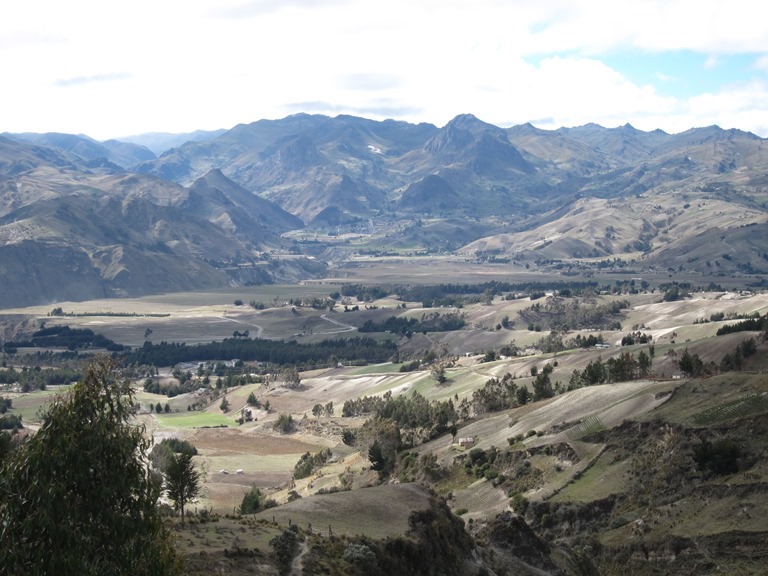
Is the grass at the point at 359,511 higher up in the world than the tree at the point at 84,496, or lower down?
lower down

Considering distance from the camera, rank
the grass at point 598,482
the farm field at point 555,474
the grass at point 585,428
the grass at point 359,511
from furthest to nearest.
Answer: the grass at point 585,428
the grass at point 598,482
the farm field at point 555,474
the grass at point 359,511

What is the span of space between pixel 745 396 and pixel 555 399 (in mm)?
34020

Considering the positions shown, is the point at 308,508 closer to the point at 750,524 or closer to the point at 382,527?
the point at 382,527

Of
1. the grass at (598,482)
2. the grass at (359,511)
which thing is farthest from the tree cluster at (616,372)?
the grass at (359,511)

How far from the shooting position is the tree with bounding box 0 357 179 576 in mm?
24156

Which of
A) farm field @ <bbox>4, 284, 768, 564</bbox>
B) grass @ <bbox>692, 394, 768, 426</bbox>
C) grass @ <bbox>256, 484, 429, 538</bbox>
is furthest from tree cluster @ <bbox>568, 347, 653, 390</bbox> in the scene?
grass @ <bbox>256, 484, 429, 538</bbox>

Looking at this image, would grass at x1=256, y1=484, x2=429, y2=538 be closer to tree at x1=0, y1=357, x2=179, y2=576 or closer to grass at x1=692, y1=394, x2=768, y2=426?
tree at x1=0, y1=357, x2=179, y2=576

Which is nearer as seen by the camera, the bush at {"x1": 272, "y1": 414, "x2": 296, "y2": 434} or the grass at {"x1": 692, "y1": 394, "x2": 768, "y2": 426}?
the grass at {"x1": 692, "y1": 394, "x2": 768, "y2": 426}

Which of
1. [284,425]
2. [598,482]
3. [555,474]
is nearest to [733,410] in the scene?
[598,482]

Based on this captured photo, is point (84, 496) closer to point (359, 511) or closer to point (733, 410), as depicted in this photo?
point (359, 511)

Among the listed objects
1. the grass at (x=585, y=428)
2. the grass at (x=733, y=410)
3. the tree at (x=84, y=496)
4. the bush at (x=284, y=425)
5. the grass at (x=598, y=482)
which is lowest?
the bush at (x=284, y=425)

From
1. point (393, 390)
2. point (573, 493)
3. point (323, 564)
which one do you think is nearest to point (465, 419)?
point (573, 493)

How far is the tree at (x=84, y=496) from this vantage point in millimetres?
24156

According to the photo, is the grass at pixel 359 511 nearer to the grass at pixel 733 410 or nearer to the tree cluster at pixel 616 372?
the grass at pixel 733 410
